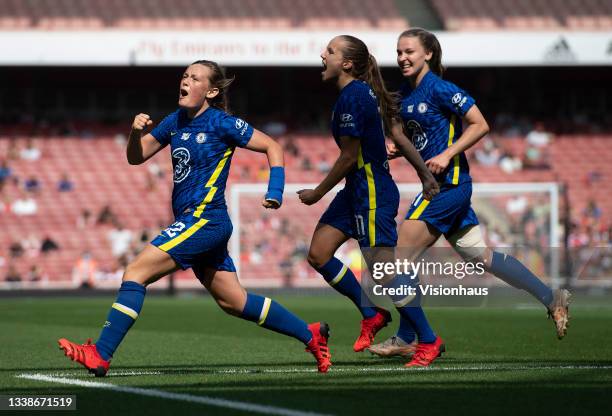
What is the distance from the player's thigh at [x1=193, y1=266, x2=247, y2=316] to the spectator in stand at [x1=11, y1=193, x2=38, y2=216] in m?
23.0

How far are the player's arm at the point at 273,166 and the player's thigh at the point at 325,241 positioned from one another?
990 mm

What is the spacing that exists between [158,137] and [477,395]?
2.66 meters

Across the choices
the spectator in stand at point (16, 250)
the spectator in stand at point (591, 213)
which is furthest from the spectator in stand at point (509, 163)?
the spectator in stand at point (16, 250)

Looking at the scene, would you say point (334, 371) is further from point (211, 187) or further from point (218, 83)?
point (218, 83)

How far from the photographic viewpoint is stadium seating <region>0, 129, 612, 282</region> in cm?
2714

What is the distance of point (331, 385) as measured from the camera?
618 centimetres

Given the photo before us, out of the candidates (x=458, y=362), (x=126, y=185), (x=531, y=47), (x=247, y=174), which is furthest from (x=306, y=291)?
(x=458, y=362)

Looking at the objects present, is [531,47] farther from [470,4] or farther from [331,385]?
[331,385]

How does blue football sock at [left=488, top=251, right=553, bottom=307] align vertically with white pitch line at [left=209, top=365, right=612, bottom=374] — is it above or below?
above

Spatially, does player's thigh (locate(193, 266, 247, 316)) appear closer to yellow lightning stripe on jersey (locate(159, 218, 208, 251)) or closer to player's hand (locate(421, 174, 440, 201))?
yellow lightning stripe on jersey (locate(159, 218, 208, 251))

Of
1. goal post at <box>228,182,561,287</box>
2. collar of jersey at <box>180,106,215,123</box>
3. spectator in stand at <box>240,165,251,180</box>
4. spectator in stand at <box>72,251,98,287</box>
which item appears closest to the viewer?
collar of jersey at <box>180,106,215,123</box>

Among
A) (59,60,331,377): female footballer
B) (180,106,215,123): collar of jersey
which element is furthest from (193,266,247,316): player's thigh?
(180,106,215,123): collar of jersey

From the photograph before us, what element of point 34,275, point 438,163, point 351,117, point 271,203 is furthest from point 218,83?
point 34,275

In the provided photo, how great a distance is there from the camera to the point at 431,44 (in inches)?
308
